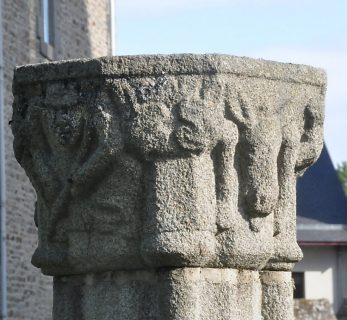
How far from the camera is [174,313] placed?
6715mm

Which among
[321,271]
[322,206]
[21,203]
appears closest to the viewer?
[21,203]

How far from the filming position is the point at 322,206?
30109 mm

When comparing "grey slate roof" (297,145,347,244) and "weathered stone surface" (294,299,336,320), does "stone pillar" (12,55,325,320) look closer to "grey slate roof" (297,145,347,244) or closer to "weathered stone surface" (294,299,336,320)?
"weathered stone surface" (294,299,336,320)

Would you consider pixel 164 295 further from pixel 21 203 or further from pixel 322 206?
pixel 322 206

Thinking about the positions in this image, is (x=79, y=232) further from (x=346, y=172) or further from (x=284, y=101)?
(x=346, y=172)

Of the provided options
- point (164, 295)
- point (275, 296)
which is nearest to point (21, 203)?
point (275, 296)

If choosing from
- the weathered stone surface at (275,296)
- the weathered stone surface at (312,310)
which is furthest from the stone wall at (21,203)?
the weathered stone surface at (275,296)

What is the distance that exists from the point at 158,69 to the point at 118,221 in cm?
63

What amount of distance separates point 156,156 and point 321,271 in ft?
77.1

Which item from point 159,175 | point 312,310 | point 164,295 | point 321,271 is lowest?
point 164,295

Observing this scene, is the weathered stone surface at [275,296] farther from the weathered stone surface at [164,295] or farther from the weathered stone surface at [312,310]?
the weathered stone surface at [312,310]

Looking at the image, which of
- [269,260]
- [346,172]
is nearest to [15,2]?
[269,260]

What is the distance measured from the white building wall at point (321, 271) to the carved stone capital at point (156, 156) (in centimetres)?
A: 2270

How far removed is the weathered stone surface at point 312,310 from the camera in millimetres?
18938
